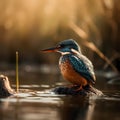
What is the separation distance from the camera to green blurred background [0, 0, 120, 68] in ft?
71.7

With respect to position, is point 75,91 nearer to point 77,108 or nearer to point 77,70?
point 77,70

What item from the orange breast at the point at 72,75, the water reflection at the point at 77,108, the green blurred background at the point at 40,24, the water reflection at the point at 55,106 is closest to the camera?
the water reflection at the point at 55,106

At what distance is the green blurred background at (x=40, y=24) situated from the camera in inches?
860

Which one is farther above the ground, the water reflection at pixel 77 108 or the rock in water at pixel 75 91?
the rock in water at pixel 75 91

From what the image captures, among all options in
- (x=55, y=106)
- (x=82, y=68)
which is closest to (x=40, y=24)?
(x=82, y=68)

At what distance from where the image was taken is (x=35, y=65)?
76.4 feet

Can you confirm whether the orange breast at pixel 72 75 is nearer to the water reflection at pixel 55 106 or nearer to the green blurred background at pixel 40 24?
the water reflection at pixel 55 106

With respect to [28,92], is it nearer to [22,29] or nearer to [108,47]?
[108,47]

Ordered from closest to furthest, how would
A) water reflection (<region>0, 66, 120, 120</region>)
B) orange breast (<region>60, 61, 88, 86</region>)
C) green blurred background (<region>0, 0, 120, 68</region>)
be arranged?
1. water reflection (<region>0, 66, 120, 120</region>)
2. orange breast (<region>60, 61, 88, 86</region>)
3. green blurred background (<region>0, 0, 120, 68</region>)

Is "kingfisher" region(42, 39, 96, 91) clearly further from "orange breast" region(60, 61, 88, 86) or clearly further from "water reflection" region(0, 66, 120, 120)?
"water reflection" region(0, 66, 120, 120)

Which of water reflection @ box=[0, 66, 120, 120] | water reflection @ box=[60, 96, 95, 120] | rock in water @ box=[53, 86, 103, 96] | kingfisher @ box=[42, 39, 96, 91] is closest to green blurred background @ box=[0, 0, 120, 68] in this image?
water reflection @ box=[0, 66, 120, 120]

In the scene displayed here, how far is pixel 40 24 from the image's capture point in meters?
24.7

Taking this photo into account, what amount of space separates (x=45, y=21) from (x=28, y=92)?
11.4 meters

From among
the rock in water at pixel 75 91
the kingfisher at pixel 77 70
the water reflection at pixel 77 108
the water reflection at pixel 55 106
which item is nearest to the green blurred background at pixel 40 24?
the water reflection at pixel 55 106
